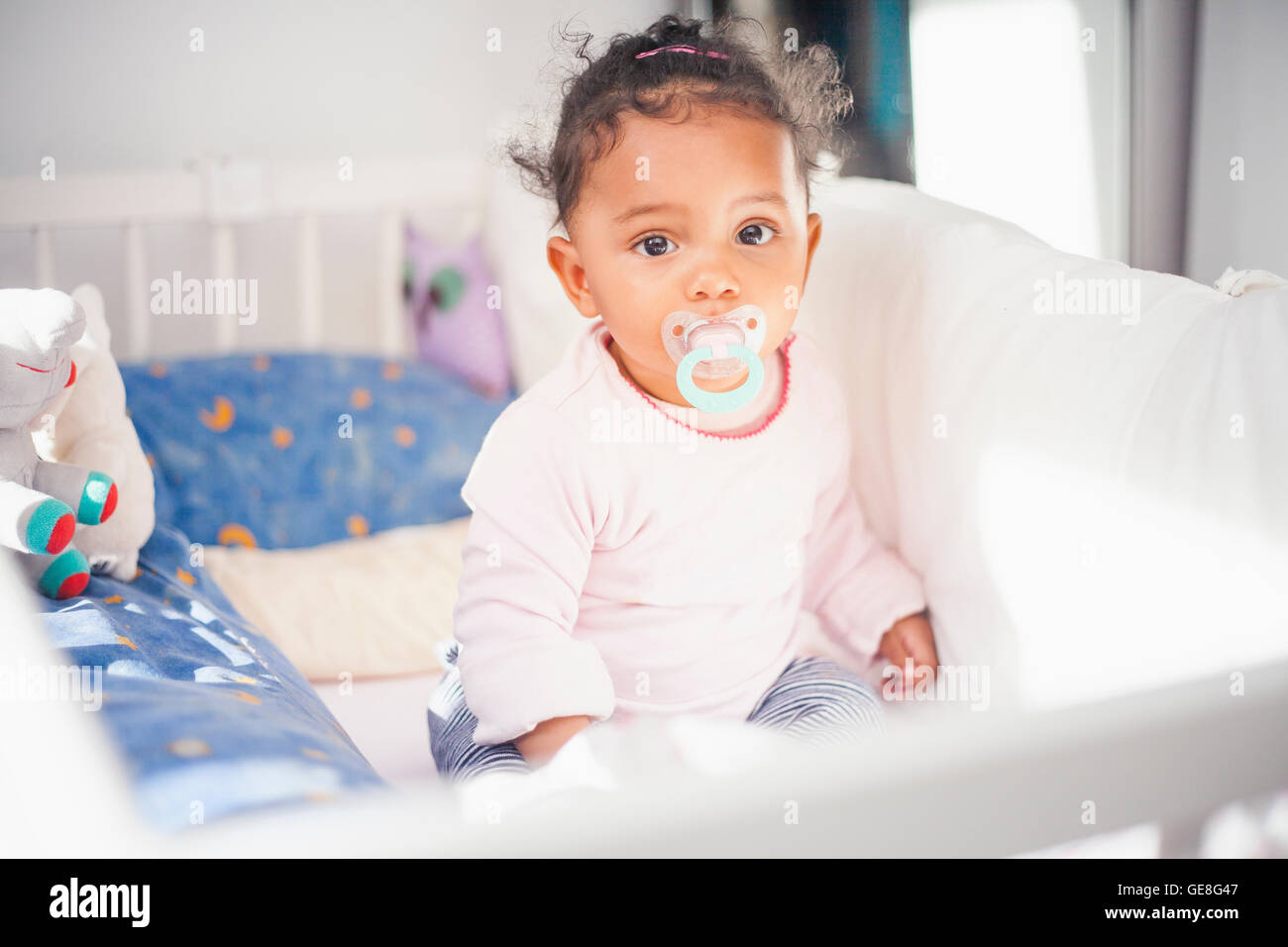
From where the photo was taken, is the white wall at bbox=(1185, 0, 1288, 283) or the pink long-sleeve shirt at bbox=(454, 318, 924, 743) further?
the white wall at bbox=(1185, 0, 1288, 283)

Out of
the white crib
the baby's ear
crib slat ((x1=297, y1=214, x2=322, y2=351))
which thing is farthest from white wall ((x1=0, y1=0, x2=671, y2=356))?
the white crib

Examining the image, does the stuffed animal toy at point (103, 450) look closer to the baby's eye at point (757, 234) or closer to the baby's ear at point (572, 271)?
the baby's ear at point (572, 271)

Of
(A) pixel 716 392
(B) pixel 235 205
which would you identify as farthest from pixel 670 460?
(B) pixel 235 205

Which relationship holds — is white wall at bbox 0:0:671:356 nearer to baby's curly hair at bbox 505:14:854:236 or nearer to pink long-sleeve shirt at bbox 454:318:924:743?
baby's curly hair at bbox 505:14:854:236

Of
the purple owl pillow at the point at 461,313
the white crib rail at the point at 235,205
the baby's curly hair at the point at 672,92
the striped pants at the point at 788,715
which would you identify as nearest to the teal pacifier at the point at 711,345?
the baby's curly hair at the point at 672,92

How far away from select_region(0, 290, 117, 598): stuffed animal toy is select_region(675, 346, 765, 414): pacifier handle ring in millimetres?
428

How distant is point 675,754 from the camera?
0.47 meters

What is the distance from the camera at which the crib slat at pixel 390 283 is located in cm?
176

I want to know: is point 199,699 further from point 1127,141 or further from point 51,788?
point 1127,141

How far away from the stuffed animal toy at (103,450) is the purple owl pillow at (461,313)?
820 mm

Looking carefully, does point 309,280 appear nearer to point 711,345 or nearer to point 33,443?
point 33,443

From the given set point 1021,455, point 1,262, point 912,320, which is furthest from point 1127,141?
point 1,262

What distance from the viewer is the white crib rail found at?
1548 mm

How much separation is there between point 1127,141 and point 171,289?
1534mm
